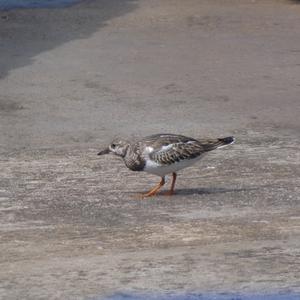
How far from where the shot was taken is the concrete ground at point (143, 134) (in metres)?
9.13

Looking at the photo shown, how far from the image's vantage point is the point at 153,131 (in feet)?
46.6

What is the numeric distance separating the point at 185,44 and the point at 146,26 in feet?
5.52

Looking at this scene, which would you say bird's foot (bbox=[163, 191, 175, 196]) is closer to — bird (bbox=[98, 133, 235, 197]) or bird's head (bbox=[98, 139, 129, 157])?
bird (bbox=[98, 133, 235, 197])

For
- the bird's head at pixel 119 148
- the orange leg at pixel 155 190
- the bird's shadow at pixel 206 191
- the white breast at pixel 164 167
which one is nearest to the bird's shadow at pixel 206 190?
the bird's shadow at pixel 206 191

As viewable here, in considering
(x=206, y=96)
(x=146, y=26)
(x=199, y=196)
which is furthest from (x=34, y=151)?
(x=146, y=26)

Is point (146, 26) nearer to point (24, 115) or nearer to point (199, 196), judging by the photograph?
point (24, 115)

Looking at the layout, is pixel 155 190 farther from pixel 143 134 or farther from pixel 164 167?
pixel 143 134

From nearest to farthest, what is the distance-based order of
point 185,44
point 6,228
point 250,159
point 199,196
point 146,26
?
point 6,228 < point 199,196 < point 250,159 < point 185,44 < point 146,26

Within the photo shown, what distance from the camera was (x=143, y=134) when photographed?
14.0 meters

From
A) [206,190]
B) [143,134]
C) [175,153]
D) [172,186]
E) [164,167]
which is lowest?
[143,134]

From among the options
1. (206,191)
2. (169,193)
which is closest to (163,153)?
(169,193)

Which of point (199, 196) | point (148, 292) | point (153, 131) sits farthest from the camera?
point (153, 131)

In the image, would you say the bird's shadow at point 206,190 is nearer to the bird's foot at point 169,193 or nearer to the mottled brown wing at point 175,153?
the bird's foot at point 169,193

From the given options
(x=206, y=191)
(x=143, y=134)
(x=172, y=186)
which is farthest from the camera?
(x=143, y=134)
